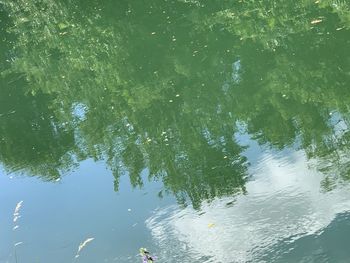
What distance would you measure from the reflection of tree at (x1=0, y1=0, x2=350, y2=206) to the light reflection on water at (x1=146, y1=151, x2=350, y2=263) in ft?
1.01

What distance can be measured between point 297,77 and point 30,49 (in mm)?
10270

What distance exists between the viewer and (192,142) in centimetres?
801

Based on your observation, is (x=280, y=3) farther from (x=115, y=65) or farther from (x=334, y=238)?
(x=334, y=238)

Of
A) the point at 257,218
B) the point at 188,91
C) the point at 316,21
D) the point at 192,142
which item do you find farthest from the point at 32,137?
the point at 257,218

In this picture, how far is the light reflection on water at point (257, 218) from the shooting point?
5.37 m

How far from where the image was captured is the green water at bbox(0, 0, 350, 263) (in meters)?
5.78

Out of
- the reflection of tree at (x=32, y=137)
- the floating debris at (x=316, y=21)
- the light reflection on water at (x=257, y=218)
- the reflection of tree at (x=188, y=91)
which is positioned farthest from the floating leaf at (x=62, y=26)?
the light reflection on water at (x=257, y=218)

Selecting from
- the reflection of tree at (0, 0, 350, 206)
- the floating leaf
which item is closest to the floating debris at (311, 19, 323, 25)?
the reflection of tree at (0, 0, 350, 206)

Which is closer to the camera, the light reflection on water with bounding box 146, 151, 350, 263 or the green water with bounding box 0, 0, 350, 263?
the light reflection on water with bounding box 146, 151, 350, 263

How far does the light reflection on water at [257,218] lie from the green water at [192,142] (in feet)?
0.06

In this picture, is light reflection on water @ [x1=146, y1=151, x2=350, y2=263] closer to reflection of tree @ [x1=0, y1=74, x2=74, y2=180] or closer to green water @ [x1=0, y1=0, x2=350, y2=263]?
green water @ [x1=0, y1=0, x2=350, y2=263]

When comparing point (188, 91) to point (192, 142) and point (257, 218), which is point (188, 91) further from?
point (257, 218)

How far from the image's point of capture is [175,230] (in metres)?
6.01

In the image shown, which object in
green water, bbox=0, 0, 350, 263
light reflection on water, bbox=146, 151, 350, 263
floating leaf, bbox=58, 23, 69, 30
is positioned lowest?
light reflection on water, bbox=146, 151, 350, 263
